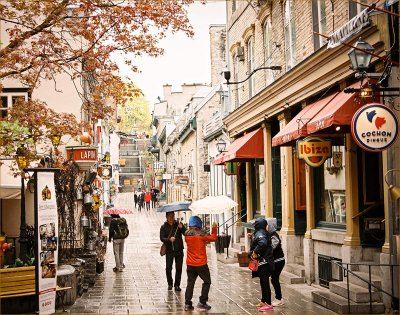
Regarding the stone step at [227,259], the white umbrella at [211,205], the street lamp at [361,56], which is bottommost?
the stone step at [227,259]

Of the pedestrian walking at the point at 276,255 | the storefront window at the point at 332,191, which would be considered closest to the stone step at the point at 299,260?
the storefront window at the point at 332,191

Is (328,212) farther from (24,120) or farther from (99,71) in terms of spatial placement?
(24,120)

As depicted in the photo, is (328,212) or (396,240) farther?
(328,212)

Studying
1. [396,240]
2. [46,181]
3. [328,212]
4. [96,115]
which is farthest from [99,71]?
[396,240]

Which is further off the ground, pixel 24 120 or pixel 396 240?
pixel 24 120

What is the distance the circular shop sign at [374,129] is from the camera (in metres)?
9.94

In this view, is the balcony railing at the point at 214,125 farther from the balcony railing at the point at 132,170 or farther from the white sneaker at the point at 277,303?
the balcony railing at the point at 132,170

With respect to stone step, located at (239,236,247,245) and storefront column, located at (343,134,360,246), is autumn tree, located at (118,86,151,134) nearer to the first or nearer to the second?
stone step, located at (239,236,247,245)

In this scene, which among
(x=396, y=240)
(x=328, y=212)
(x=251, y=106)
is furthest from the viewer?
(x=251, y=106)

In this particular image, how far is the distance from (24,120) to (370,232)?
767 centimetres

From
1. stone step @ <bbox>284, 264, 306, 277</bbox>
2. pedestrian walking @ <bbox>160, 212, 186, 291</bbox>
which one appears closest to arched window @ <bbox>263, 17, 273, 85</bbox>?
stone step @ <bbox>284, 264, 306, 277</bbox>

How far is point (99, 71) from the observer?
14.1 meters

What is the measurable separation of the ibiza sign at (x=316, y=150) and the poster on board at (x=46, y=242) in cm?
512

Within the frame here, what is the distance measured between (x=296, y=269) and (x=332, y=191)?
2521 mm
